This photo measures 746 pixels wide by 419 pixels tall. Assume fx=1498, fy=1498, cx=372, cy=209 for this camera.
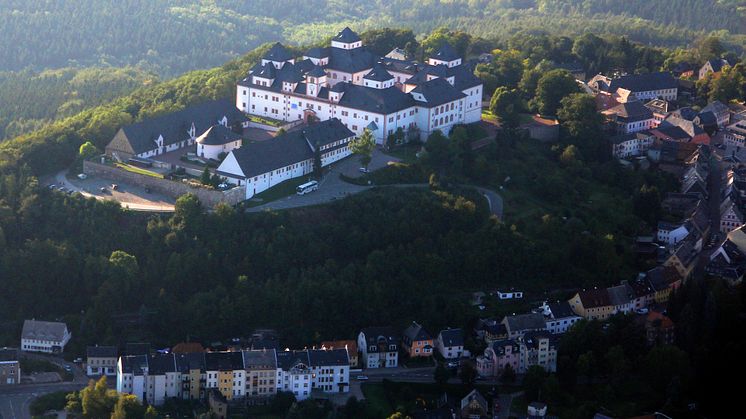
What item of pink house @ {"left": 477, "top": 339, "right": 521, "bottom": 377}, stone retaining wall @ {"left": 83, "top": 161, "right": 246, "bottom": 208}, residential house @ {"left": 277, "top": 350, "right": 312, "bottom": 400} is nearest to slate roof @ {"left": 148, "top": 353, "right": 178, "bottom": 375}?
residential house @ {"left": 277, "top": 350, "right": 312, "bottom": 400}

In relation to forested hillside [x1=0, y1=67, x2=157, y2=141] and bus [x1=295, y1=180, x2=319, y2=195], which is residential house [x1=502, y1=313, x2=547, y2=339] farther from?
forested hillside [x1=0, y1=67, x2=157, y2=141]

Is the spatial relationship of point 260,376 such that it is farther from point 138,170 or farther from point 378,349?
point 138,170

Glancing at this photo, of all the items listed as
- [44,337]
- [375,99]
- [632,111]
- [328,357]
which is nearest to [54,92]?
[375,99]

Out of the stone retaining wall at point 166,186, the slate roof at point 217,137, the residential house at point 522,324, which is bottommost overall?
the residential house at point 522,324

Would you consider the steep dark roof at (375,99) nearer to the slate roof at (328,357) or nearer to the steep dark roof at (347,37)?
the steep dark roof at (347,37)

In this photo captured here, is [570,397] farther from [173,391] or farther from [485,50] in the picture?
[485,50]

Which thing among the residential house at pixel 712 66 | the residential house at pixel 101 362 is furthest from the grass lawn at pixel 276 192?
the residential house at pixel 712 66

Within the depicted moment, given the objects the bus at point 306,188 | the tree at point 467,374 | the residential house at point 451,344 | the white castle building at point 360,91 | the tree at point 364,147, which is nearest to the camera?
the tree at point 467,374
